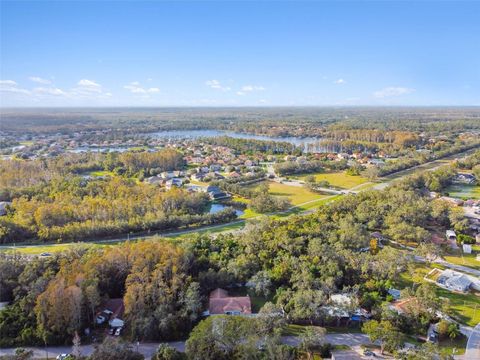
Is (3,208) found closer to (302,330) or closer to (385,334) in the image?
(302,330)

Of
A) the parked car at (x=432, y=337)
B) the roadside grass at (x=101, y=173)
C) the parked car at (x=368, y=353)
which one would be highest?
the roadside grass at (x=101, y=173)

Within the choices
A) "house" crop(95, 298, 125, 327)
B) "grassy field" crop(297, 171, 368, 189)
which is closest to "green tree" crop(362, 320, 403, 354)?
"house" crop(95, 298, 125, 327)

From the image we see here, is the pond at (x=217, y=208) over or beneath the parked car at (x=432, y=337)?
over

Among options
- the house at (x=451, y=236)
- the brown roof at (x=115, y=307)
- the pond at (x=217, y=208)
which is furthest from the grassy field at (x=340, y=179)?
the brown roof at (x=115, y=307)

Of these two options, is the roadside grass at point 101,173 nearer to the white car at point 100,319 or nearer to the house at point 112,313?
the house at point 112,313

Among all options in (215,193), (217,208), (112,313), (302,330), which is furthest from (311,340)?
(215,193)

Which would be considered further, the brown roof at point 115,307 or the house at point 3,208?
the house at point 3,208

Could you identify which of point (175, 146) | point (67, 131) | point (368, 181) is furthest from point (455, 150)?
point (67, 131)
